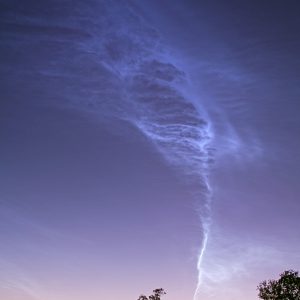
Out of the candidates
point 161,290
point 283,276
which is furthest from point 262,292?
point 161,290

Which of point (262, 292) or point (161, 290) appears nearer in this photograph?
point (262, 292)

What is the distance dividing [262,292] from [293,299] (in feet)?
23.4

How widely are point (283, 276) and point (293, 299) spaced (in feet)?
17.8

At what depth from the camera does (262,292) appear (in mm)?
87812

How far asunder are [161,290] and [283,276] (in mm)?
33092

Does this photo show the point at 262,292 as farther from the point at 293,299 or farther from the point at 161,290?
the point at 161,290

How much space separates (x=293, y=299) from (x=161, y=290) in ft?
114

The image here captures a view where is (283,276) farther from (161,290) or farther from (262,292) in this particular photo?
(161,290)

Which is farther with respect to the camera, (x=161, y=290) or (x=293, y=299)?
(x=161, y=290)

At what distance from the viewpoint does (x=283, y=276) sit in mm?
87062

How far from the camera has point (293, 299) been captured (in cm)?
8356

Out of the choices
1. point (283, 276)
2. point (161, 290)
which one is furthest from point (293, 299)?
point (161, 290)

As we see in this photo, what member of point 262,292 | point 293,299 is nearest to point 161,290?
point 262,292
